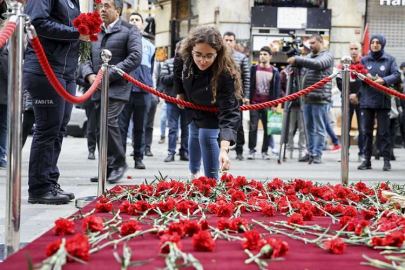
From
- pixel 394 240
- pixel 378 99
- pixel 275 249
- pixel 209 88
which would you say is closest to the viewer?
pixel 275 249

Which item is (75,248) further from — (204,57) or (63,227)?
(204,57)

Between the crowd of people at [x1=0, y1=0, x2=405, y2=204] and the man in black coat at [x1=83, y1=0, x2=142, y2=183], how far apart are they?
1 centimetres

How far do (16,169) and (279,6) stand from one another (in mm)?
20042

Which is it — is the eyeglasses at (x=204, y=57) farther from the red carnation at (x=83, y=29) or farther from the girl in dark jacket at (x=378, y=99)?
the girl in dark jacket at (x=378, y=99)

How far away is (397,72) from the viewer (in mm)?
10594

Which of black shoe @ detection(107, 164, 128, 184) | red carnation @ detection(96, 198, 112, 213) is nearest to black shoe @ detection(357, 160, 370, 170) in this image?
black shoe @ detection(107, 164, 128, 184)

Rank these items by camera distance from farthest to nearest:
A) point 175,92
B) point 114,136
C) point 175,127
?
point 175,127 < point 114,136 < point 175,92

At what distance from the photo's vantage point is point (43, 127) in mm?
5867

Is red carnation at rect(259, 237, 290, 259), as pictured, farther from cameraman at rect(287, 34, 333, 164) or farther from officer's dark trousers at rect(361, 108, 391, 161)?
cameraman at rect(287, 34, 333, 164)

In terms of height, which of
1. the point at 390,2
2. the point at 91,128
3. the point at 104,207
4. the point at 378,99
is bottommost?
the point at 104,207

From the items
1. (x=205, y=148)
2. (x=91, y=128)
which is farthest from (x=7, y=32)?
(x=91, y=128)

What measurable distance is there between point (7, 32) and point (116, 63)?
438 centimetres

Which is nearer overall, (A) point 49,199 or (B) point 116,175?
(A) point 49,199

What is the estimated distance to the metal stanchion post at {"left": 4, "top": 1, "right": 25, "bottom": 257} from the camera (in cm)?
368
